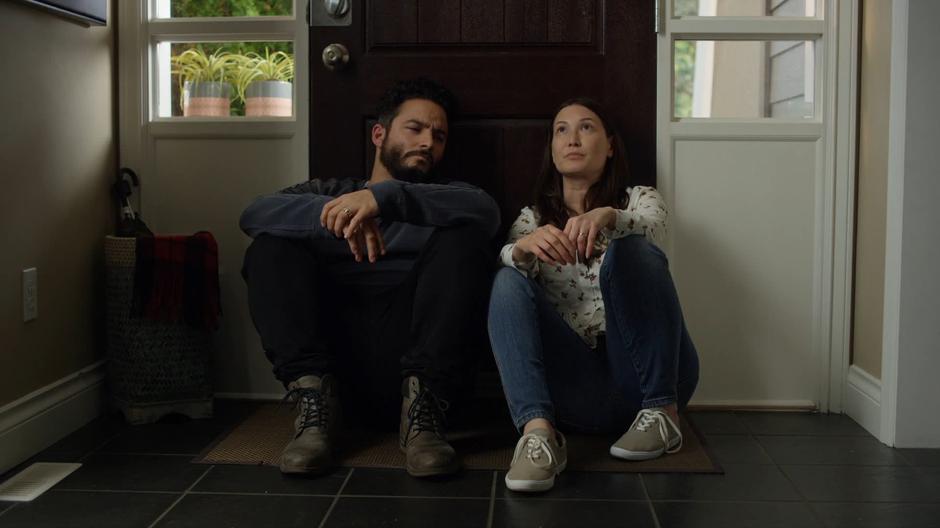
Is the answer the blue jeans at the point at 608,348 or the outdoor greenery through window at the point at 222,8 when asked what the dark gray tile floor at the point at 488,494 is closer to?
the blue jeans at the point at 608,348

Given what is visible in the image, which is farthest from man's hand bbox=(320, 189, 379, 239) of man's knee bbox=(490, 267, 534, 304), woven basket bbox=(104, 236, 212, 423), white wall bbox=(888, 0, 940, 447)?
white wall bbox=(888, 0, 940, 447)

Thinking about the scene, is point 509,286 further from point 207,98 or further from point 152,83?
point 152,83

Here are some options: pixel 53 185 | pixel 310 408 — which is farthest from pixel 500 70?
pixel 53 185

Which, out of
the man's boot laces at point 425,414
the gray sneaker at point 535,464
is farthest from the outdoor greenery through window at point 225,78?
the gray sneaker at point 535,464

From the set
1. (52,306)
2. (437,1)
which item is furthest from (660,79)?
(52,306)

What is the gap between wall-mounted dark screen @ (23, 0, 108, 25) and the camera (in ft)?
7.47

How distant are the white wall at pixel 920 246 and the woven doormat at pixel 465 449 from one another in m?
0.51

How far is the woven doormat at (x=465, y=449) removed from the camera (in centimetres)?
212

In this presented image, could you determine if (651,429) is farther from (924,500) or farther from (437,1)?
(437,1)

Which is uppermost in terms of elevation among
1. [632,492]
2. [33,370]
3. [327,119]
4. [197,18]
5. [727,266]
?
[197,18]

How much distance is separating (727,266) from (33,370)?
70.3 inches

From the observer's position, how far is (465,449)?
2256mm

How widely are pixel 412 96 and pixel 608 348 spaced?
0.85m

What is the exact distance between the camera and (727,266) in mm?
2648
